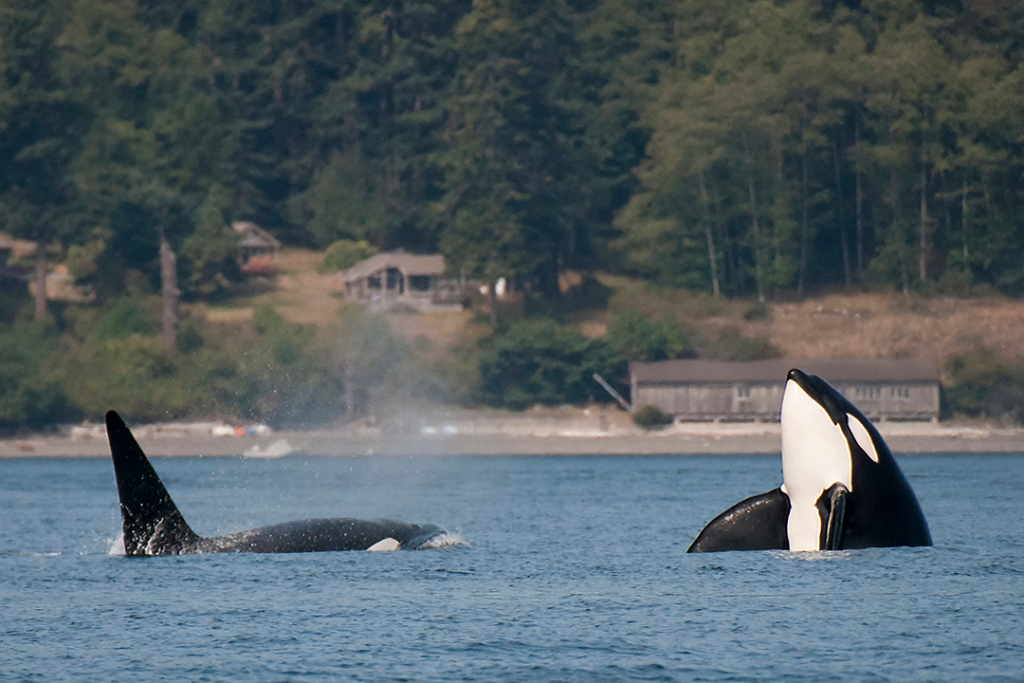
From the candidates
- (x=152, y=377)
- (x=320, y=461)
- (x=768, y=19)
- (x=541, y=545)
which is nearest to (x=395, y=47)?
(x=768, y=19)

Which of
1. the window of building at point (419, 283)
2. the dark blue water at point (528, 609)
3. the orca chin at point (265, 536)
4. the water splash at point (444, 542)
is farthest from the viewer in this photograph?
the window of building at point (419, 283)

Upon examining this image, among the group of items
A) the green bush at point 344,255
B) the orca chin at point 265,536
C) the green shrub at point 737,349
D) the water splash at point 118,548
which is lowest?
the water splash at point 118,548

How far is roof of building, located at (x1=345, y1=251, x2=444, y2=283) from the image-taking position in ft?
399

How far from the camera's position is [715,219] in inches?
4946

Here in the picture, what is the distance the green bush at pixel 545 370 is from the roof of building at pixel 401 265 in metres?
17.8

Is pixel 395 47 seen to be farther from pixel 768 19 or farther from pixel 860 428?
pixel 860 428

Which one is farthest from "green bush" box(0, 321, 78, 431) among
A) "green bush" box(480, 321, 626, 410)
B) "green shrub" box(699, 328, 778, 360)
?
"green shrub" box(699, 328, 778, 360)

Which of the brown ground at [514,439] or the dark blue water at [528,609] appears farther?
the brown ground at [514,439]

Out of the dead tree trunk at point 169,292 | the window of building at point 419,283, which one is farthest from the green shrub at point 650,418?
the dead tree trunk at point 169,292

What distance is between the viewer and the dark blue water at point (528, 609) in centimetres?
1916

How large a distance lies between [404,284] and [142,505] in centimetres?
9415

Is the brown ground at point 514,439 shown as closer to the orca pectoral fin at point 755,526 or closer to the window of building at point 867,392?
the window of building at point 867,392

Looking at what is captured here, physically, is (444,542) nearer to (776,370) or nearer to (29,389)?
(776,370)

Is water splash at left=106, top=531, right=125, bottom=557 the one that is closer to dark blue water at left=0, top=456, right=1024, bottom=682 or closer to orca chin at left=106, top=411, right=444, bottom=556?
dark blue water at left=0, top=456, right=1024, bottom=682
